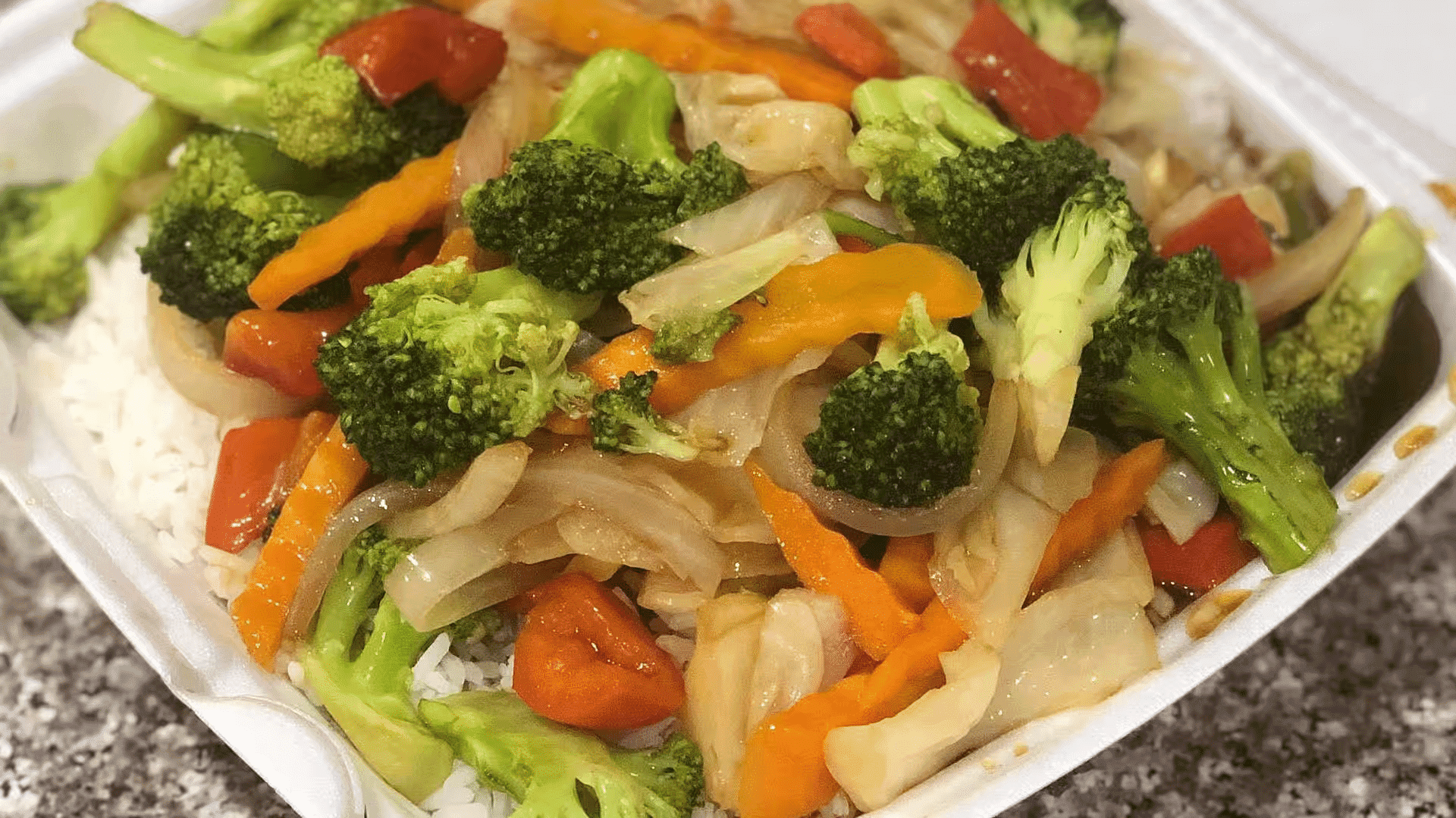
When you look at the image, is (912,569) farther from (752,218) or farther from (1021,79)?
(1021,79)

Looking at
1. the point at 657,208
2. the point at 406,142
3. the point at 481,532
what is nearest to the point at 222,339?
the point at 406,142

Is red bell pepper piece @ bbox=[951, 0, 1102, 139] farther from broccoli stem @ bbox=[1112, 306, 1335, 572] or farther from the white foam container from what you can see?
broccoli stem @ bbox=[1112, 306, 1335, 572]

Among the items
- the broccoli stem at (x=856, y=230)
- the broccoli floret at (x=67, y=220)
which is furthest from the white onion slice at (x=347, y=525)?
the broccoli floret at (x=67, y=220)

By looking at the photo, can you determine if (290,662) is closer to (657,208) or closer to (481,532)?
(481,532)

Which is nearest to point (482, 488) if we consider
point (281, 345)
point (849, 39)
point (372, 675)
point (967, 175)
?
point (372, 675)

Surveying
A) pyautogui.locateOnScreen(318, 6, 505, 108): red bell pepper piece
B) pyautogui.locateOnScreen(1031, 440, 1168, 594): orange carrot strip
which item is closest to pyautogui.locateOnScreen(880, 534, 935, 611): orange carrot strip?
pyautogui.locateOnScreen(1031, 440, 1168, 594): orange carrot strip

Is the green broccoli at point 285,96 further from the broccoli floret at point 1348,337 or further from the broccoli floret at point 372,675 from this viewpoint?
the broccoli floret at point 1348,337

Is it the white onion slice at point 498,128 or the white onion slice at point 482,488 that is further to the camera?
the white onion slice at point 498,128

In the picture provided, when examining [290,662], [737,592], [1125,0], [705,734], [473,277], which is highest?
[1125,0]
